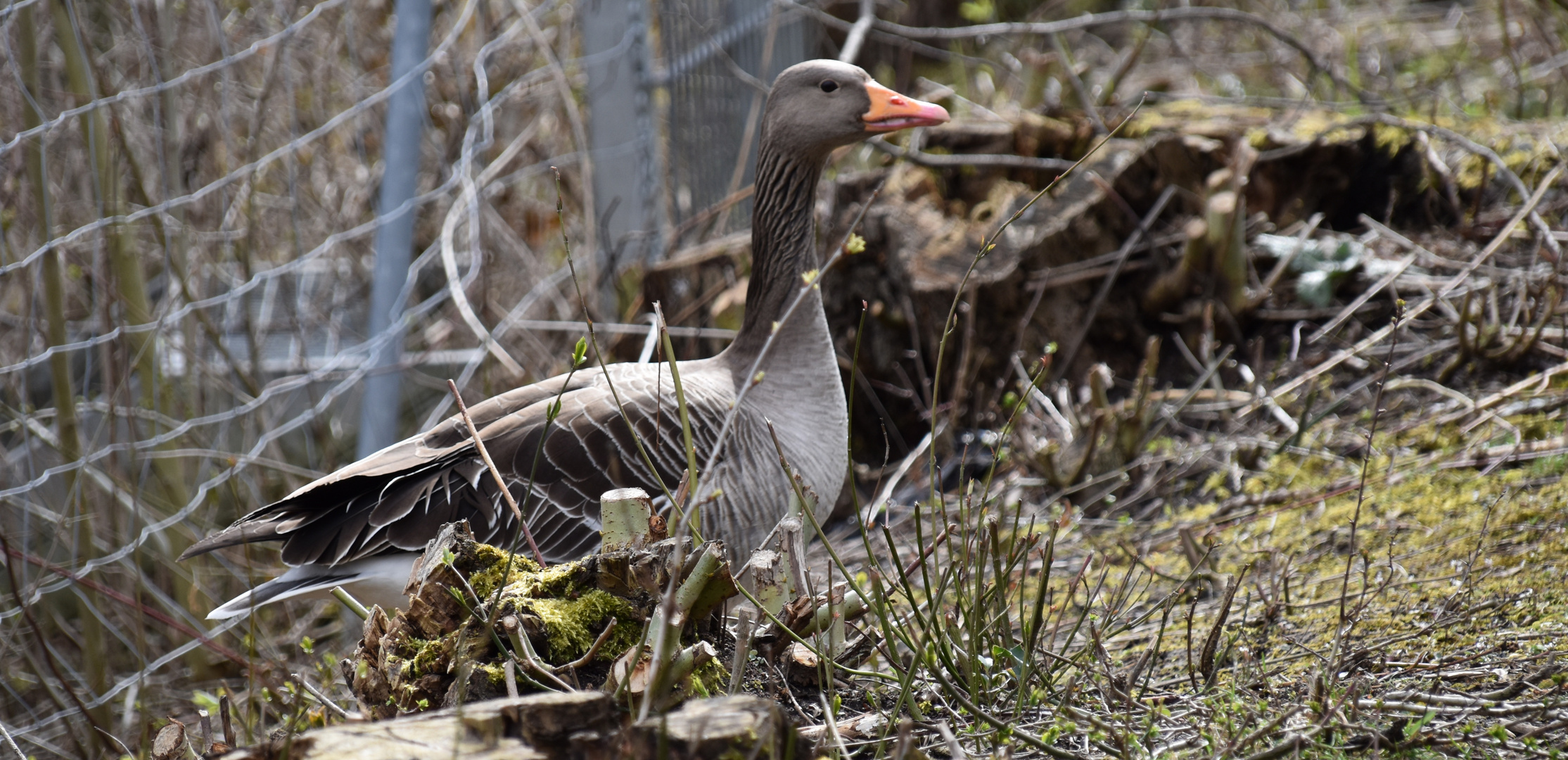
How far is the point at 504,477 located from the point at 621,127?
3012mm

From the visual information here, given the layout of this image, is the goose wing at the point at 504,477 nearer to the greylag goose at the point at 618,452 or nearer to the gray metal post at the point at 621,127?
the greylag goose at the point at 618,452

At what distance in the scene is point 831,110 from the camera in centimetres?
331

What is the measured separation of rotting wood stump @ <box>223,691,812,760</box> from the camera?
1434mm

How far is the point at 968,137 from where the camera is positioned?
195 inches

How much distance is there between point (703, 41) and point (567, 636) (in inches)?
182

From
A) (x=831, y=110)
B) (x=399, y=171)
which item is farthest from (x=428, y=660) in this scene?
(x=399, y=171)

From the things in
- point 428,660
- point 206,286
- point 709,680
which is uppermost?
point 206,286

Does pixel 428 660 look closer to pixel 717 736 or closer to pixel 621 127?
pixel 717 736

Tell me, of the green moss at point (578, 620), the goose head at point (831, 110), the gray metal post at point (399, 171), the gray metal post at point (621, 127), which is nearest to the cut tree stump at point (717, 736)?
the green moss at point (578, 620)

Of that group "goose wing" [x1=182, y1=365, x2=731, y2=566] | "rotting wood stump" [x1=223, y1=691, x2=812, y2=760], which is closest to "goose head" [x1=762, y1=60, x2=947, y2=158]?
"goose wing" [x1=182, y1=365, x2=731, y2=566]

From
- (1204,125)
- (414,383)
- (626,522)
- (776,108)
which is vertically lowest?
(414,383)

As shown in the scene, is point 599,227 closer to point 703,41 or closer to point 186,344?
point 703,41

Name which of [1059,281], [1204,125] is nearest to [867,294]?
[1059,281]

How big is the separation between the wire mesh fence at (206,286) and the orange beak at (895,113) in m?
1.59
